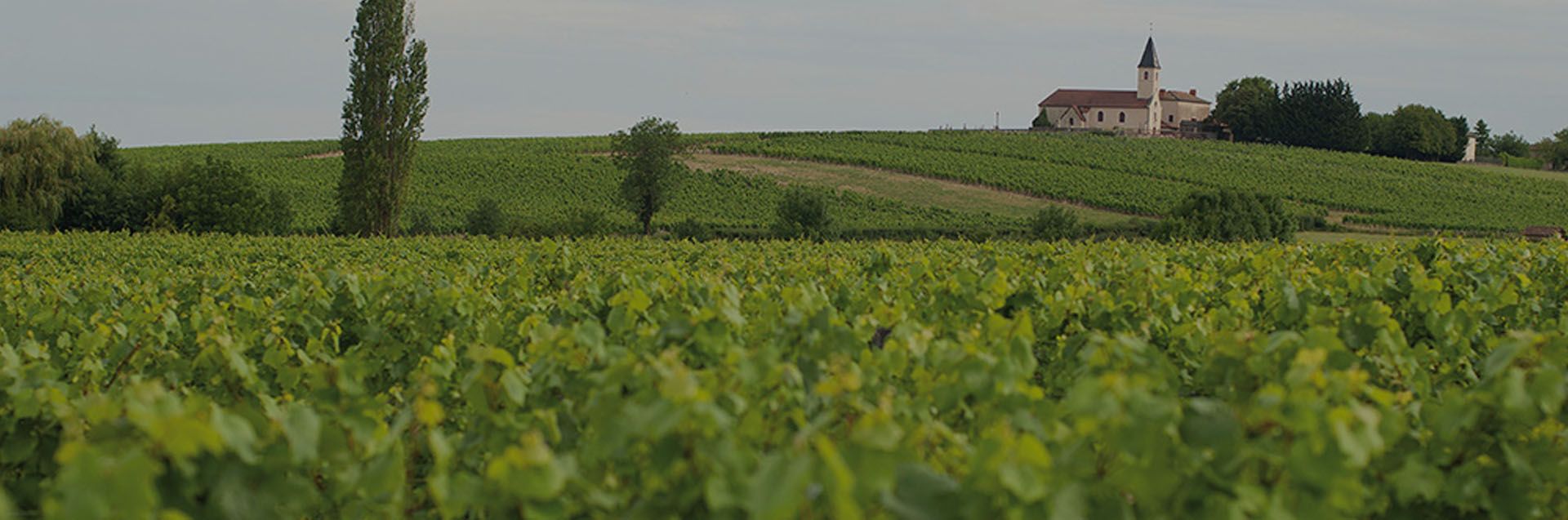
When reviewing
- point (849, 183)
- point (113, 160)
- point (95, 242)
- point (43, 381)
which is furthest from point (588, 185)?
point (43, 381)

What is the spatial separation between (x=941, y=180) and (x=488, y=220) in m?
35.8

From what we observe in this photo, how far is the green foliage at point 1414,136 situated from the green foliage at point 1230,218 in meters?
61.0

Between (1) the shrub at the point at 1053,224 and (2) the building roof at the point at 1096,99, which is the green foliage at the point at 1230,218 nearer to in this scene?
(1) the shrub at the point at 1053,224

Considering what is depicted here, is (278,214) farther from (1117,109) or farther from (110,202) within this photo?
(1117,109)

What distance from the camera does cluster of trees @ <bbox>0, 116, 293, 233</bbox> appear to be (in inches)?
1834

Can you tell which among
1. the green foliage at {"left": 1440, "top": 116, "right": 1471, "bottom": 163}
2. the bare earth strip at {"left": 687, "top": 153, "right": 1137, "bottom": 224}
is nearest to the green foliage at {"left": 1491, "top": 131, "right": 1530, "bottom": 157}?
the green foliage at {"left": 1440, "top": 116, "right": 1471, "bottom": 163}

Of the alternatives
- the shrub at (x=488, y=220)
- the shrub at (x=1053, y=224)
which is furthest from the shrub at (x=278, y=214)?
the shrub at (x=1053, y=224)

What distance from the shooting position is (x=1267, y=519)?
2.69 metres

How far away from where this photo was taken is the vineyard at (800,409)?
261 cm

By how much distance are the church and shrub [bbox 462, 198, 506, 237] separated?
72.6 meters

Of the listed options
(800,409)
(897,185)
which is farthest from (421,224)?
(800,409)

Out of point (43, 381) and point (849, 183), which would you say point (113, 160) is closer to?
point (849, 183)

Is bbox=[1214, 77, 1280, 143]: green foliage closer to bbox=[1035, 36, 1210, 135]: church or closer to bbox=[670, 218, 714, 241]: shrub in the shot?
bbox=[1035, 36, 1210, 135]: church

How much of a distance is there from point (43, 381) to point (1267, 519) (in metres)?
4.12
